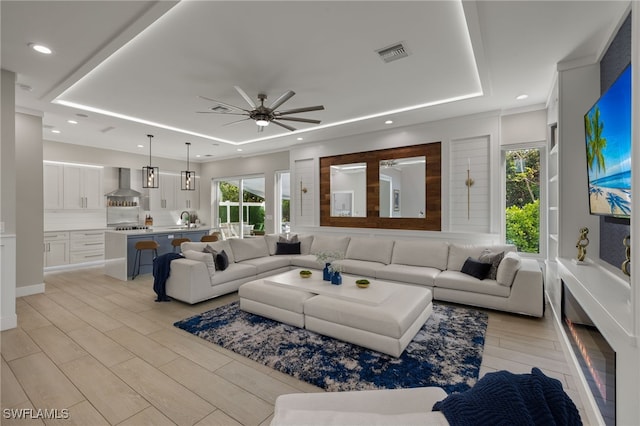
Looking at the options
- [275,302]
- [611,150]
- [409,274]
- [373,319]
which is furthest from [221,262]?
[611,150]

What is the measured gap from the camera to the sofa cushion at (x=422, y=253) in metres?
4.54

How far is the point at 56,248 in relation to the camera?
20.0 feet

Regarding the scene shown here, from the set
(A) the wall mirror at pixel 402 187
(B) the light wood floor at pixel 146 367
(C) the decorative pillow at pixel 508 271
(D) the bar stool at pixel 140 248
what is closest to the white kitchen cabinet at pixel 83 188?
(D) the bar stool at pixel 140 248

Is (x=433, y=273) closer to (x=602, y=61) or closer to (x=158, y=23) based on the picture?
(x=602, y=61)

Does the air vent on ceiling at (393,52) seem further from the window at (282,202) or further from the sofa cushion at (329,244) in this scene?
the window at (282,202)

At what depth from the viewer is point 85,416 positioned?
6.16ft

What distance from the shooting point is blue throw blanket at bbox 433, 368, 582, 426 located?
75 centimetres

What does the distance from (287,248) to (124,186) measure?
4926mm

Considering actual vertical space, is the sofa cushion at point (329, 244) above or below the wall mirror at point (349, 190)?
below

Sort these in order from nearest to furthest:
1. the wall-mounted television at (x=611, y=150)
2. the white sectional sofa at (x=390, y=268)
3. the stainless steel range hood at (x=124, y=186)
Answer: the wall-mounted television at (x=611, y=150), the white sectional sofa at (x=390, y=268), the stainless steel range hood at (x=124, y=186)

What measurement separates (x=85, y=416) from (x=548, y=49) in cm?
485

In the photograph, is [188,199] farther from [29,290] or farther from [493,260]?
[493,260]

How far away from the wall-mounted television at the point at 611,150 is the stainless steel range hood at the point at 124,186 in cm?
853

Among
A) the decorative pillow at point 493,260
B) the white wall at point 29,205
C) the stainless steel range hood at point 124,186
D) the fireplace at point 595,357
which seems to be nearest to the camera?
the fireplace at point 595,357
